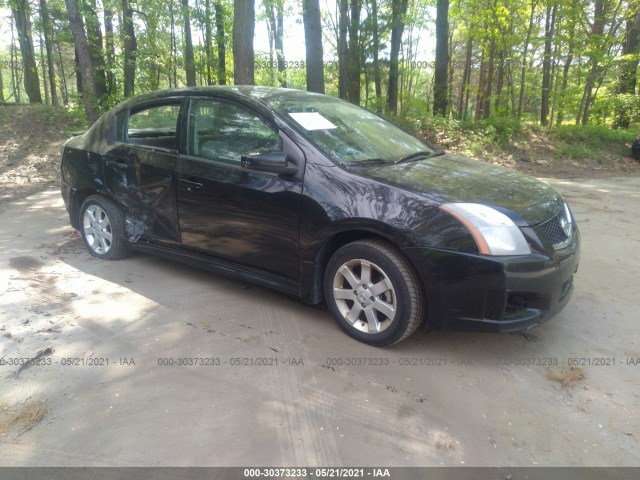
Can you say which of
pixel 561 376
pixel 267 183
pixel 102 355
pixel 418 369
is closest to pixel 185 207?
pixel 267 183

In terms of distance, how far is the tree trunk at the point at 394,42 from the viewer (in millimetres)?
17344

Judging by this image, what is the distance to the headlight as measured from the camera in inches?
113

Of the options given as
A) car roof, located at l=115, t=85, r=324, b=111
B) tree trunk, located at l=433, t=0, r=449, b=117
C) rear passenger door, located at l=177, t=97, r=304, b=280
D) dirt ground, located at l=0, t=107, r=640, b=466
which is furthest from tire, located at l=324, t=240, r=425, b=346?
tree trunk, located at l=433, t=0, r=449, b=117

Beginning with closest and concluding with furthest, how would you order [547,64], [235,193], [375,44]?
[235,193], [375,44], [547,64]

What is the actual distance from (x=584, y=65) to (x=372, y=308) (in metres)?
15.7

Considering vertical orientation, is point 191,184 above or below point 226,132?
below

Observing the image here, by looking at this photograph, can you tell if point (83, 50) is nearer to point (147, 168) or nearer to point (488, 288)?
point (147, 168)

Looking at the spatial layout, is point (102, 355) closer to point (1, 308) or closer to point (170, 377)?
point (170, 377)

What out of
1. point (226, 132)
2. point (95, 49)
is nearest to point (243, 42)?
point (226, 132)

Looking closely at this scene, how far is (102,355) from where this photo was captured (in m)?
3.19

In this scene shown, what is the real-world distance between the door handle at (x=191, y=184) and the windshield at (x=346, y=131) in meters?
0.87

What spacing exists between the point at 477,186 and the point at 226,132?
199 centimetres

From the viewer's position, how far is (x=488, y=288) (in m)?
2.88

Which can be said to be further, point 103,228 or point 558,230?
point 103,228
